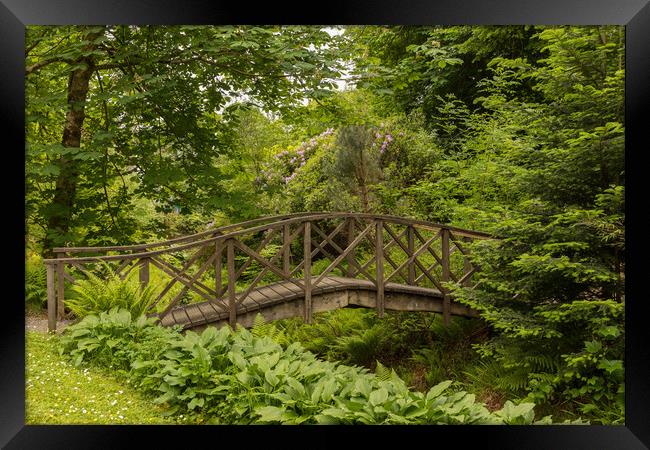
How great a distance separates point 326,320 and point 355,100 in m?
2.79

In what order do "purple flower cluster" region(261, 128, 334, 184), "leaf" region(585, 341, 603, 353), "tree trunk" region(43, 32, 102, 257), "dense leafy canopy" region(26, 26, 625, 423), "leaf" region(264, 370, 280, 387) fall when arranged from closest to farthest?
"leaf" region(264, 370, 280, 387)
"leaf" region(585, 341, 603, 353)
"dense leafy canopy" region(26, 26, 625, 423)
"tree trunk" region(43, 32, 102, 257)
"purple flower cluster" region(261, 128, 334, 184)

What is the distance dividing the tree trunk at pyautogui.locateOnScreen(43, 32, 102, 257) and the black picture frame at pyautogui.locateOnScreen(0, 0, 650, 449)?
5.32 feet

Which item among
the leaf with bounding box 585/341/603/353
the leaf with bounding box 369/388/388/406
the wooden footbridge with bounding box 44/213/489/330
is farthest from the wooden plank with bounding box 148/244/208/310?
the leaf with bounding box 585/341/603/353

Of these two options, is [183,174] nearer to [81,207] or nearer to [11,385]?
[81,207]

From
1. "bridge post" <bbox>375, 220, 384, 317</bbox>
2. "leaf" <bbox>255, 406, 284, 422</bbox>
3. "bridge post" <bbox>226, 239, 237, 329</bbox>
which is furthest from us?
"bridge post" <bbox>375, 220, 384, 317</bbox>

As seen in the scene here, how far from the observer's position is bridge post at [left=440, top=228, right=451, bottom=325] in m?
4.91

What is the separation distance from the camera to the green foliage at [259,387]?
254 centimetres

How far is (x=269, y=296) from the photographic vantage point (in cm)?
439

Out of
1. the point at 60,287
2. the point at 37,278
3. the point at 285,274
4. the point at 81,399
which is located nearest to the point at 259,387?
the point at 81,399

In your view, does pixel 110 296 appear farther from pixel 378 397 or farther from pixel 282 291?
pixel 378 397

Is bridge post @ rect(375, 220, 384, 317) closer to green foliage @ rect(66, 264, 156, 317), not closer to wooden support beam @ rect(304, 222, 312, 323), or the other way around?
wooden support beam @ rect(304, 222, 312, 323)
